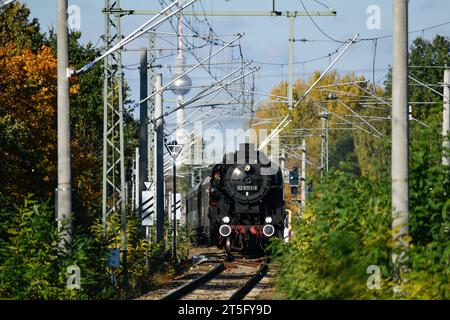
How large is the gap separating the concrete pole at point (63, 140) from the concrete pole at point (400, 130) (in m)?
7.56

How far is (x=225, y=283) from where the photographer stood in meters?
35.0

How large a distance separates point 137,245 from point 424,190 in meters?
18.7

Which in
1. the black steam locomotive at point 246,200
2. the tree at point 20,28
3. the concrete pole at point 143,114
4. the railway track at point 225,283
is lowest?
the railway track at point 225,283

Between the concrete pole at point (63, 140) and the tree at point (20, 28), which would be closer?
the concrete pole at point (63, 140)

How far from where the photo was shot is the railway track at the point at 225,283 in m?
29.1

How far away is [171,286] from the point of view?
32812mm

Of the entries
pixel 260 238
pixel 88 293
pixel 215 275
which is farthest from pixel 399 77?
pixel 260 238

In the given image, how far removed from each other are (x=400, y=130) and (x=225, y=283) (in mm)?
19697

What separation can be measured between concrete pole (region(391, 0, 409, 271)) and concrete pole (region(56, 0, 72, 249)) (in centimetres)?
756

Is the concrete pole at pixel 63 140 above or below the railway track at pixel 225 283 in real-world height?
above

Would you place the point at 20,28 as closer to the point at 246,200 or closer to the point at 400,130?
the point at 246,200

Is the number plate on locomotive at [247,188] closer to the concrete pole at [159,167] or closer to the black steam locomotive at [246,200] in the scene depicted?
the black steam locomotive at [246,200]

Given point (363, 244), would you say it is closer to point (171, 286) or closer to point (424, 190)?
point (424, 190)

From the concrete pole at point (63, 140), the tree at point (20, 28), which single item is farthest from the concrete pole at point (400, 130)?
the tree at point (20, 28)
